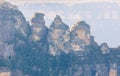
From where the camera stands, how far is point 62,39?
16775cm

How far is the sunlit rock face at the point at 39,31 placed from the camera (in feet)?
547

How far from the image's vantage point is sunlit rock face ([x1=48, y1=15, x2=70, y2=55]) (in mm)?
166500

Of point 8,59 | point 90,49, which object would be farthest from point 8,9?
point 90,49

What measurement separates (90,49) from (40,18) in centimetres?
1638

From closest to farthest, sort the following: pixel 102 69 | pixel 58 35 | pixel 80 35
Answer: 1. pixel 58 35
2. pixel 102 69
3. pixel 80 35

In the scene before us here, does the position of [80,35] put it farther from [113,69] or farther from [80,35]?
[113,69]

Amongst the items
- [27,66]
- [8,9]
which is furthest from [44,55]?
[8,9]

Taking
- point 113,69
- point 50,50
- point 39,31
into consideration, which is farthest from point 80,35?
point 113,69

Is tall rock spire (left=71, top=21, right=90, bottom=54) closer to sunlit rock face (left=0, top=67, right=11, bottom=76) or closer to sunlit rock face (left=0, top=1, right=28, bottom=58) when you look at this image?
sunlit rock face (left=0, top=1, right=28, bottom=58)

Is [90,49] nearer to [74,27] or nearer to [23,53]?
[74,27]

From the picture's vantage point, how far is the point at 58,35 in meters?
167

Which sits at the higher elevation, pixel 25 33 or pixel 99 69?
pixel 25 33

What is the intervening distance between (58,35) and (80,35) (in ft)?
20.6

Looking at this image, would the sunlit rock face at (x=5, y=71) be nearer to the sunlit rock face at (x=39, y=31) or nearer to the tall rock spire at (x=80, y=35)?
the sunlit rock face at (x=39, y=31)
